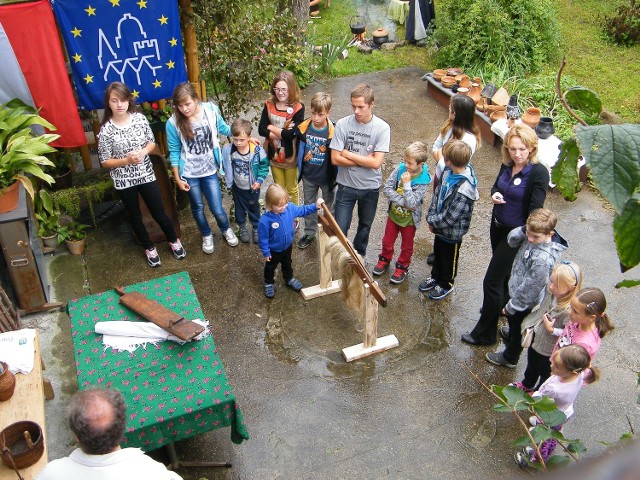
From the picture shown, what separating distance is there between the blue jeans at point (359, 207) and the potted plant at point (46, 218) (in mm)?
2819

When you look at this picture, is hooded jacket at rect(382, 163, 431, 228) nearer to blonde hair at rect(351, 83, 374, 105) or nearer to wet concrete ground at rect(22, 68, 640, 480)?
blonde hair at rect(351, 83, 374, 105)

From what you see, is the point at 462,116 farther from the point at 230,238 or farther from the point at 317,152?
the point at 230,238

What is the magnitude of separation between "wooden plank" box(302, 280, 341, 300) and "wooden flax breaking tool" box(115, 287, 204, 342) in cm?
170

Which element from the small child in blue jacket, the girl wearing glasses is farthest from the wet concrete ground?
the girl wearing glasses

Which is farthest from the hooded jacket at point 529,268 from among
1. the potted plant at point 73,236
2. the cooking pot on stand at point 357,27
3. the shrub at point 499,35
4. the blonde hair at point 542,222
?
the cooking pot on stand at point 357,27

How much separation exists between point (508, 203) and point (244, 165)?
2.49 m

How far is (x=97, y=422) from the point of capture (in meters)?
2.75

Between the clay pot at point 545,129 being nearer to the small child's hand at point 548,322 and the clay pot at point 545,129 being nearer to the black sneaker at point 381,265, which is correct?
the black sneaker at point 381,265

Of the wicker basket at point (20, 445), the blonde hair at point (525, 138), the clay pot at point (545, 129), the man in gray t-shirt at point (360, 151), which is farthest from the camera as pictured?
the clay pot at point (545, 129)

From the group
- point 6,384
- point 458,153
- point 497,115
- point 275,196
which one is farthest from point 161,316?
point 497,115

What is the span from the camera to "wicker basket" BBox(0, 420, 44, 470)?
3350 millimetres

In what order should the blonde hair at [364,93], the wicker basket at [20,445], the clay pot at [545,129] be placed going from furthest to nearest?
the clay pot at [545,129] < the blonde hair at [364,93] < the wicker basket at [20,445]

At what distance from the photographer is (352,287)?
518cm

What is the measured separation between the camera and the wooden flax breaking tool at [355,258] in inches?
189
